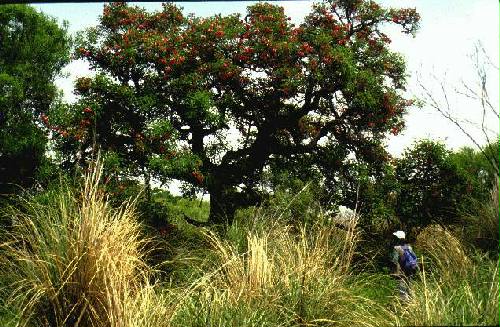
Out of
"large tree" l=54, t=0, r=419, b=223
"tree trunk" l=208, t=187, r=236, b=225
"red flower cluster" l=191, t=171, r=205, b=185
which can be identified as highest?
"large tree" l=54, t=0, r=419, b=223

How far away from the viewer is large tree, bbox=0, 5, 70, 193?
1254cm

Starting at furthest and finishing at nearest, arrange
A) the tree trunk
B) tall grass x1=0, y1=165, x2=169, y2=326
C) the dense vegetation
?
the tree trunk, the dense vegetation, tall grass x1=0, y1=165, x2=169, y2=326

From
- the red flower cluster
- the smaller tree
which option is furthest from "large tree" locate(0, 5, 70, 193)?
the smaller tree

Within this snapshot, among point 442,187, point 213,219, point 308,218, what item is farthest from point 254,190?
point 442,187

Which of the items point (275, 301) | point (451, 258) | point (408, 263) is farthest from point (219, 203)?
point (275, 301)

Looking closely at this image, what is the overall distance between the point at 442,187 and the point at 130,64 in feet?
22.5

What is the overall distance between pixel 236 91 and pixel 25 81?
4.80 metres

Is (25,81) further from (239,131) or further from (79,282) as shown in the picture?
(79,282)

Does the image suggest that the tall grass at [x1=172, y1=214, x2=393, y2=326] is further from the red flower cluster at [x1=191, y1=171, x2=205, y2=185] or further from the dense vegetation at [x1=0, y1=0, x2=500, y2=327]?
the red flower cluster at [x1=191, y1=171, x2=205, y2=185]

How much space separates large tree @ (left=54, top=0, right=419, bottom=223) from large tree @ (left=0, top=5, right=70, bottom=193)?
5.97 ft

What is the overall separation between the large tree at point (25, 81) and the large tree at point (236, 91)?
1820 millimetres

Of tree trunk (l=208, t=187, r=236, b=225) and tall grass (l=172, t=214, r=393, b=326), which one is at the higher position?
tree trunk (l=208, t=187, r=236, b=225)

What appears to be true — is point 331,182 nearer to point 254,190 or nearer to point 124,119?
point 254,190

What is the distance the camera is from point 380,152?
12727mm
